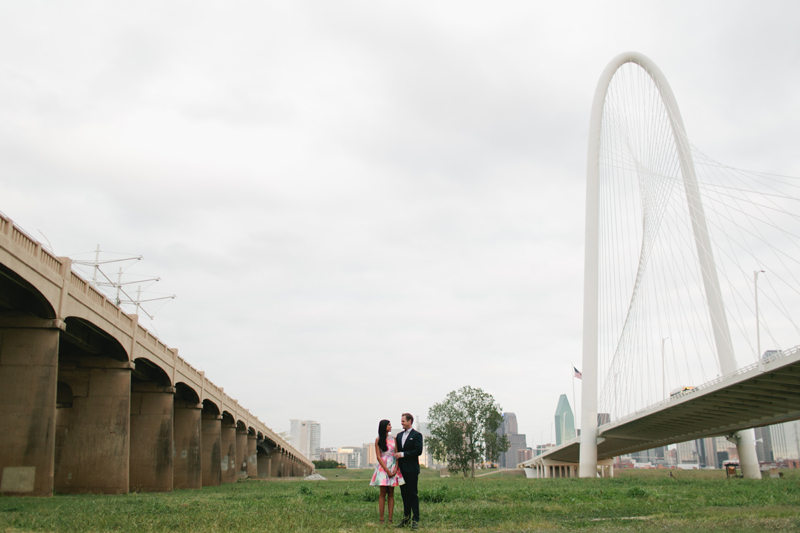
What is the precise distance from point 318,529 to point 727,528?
6347mm

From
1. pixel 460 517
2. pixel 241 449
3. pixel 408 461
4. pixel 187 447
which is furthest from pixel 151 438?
pixel 241 449

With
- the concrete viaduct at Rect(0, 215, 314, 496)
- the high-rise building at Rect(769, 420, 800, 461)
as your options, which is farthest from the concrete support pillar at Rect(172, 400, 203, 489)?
the high-rise building at Rect(769, 420, 800, 461)

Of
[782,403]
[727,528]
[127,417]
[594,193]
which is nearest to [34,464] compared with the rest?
[127,417]

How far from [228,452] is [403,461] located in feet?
186

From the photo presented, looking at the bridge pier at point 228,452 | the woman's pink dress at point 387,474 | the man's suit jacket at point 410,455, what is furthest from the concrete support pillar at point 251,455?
→ the man's suit jacket at point 410,455

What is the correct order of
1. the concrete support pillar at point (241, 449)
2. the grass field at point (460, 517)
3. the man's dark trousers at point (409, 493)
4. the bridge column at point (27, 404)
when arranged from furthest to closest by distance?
1. the concrete support pillar at point (241, 449)
2. the bridge column at point (27, 404)
3. the man's dark trousers at point (409, 493)
4. the grass field at point (460, 517)

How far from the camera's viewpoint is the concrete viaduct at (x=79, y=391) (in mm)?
22178

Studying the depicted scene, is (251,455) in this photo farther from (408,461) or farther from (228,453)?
(408,461)

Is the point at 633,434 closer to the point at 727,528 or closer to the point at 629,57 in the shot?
the point at 629,57

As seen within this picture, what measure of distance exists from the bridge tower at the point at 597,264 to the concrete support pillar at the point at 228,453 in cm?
3363

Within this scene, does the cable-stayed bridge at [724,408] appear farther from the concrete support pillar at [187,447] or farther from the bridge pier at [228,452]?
the bridge pier at [228,452]

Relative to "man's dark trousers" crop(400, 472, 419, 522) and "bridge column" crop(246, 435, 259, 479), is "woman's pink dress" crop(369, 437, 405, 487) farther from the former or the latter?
"bridge column" crop(246, 435, 259, 479)

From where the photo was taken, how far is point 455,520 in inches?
437

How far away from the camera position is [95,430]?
29.3 metres
